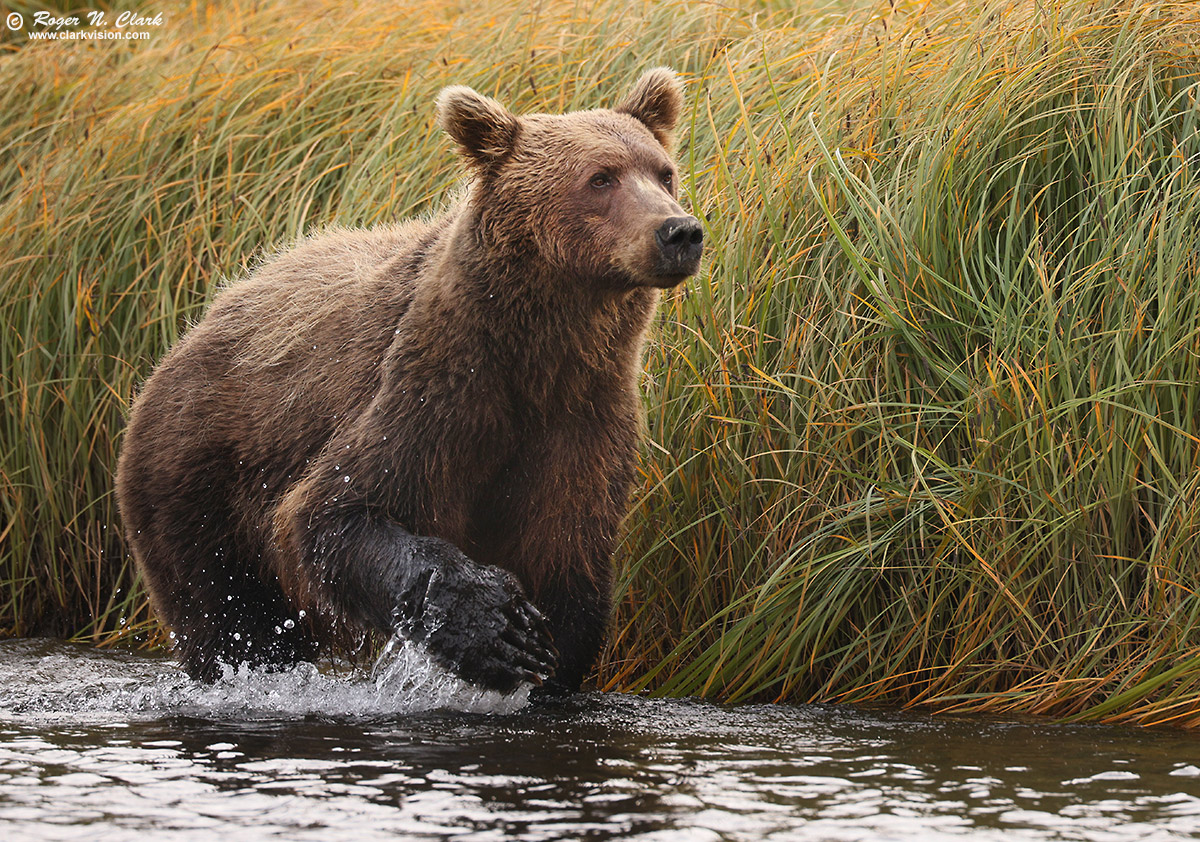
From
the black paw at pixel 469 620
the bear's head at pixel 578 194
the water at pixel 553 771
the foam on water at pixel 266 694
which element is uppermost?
the bear's head at pixel 578 194

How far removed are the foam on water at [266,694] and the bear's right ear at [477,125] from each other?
1.79 m

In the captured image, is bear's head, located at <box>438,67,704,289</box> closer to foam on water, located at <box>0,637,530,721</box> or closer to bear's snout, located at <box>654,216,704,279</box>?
bear's snout, located at <box>654,216,704,279</box>

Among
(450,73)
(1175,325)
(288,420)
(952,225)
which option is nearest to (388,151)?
(450,73)

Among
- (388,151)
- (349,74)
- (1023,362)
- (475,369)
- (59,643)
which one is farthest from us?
(349,74)

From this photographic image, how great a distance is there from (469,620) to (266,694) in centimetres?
112

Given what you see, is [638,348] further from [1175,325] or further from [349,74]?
[349,74]

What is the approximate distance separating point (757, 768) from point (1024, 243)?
2.59 meters

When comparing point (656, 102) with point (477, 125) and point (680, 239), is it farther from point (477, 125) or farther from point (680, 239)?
point (680, 239)

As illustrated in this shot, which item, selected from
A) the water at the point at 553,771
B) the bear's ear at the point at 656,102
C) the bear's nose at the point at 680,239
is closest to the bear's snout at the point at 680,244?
the bear's nose at the point at 680,239

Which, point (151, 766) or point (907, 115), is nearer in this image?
point (151, 766)

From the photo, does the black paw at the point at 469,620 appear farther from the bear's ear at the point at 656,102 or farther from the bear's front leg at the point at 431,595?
the bear's ear at the point at 656,102

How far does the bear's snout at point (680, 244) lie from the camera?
195 inches

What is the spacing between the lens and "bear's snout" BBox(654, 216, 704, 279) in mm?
4941

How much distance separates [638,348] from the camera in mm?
5555
